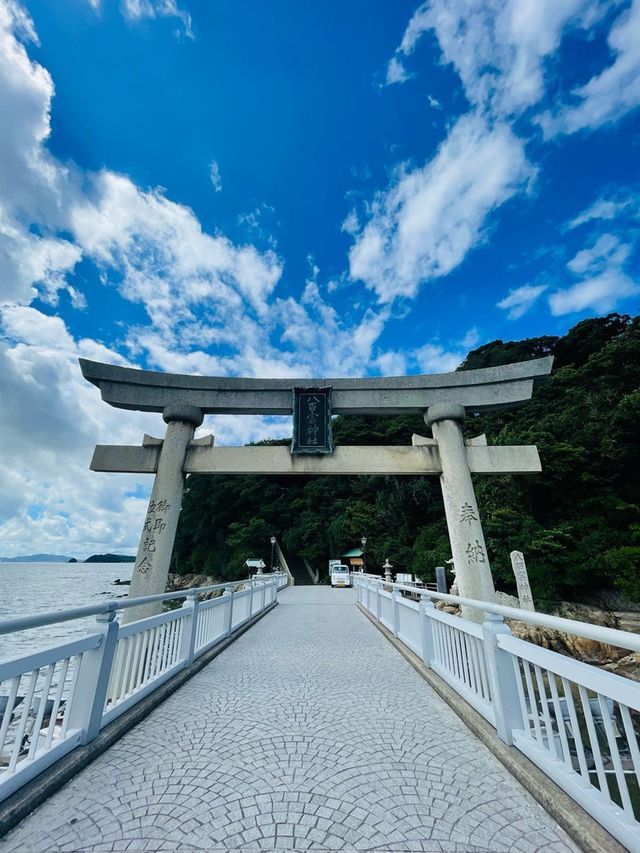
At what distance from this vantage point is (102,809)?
1.97 m

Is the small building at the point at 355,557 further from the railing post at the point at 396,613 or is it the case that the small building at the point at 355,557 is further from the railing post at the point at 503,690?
the railing post at the point at 503,690

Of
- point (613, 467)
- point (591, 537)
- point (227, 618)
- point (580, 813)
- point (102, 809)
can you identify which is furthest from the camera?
point (613, 467)

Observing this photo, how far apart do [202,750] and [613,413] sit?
2099 centimetres

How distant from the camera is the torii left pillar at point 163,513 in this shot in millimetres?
6781

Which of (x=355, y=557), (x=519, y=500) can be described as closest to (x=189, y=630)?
(x=519, y=500)

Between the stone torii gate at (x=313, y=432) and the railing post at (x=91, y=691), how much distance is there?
454 centimetres

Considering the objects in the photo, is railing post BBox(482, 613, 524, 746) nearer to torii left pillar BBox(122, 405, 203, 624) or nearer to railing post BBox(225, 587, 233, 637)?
railing post BBox(225, 587, 233, 637)

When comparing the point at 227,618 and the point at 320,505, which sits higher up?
the point at 320,505

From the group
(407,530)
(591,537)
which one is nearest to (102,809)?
(591,537)

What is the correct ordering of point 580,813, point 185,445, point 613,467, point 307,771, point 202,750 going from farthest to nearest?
point 613,467 < point 185,445 < point 202,750 < point 307,771 < point 580,813

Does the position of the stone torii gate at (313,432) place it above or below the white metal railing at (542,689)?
above

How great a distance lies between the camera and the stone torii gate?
7363mm

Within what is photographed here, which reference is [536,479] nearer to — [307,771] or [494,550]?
[494,550]

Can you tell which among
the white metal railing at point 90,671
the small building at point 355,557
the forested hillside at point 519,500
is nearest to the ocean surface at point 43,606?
the white metal railing at point 90,671
